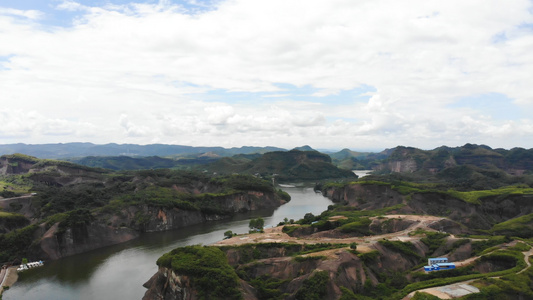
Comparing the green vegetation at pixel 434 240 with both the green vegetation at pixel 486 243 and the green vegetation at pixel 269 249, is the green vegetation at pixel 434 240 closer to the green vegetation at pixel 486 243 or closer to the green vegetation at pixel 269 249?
the green vegetation at pixel 486 243

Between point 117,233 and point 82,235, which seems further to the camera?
point 117,233

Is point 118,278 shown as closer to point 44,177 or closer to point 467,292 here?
point 467,292

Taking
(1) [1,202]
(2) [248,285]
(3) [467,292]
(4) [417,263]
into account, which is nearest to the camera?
(3) [467,292]

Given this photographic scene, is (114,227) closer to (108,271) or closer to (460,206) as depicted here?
(108,271)

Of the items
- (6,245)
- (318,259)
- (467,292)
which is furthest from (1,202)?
(467,292)

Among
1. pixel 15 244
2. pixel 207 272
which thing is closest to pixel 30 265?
pixel 15 244

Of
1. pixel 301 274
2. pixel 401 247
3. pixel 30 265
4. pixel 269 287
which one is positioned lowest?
pixel 30 265

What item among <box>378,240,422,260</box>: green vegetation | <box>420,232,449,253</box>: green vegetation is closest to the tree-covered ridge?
<box>378,240,422,260</box>: green vegetation
